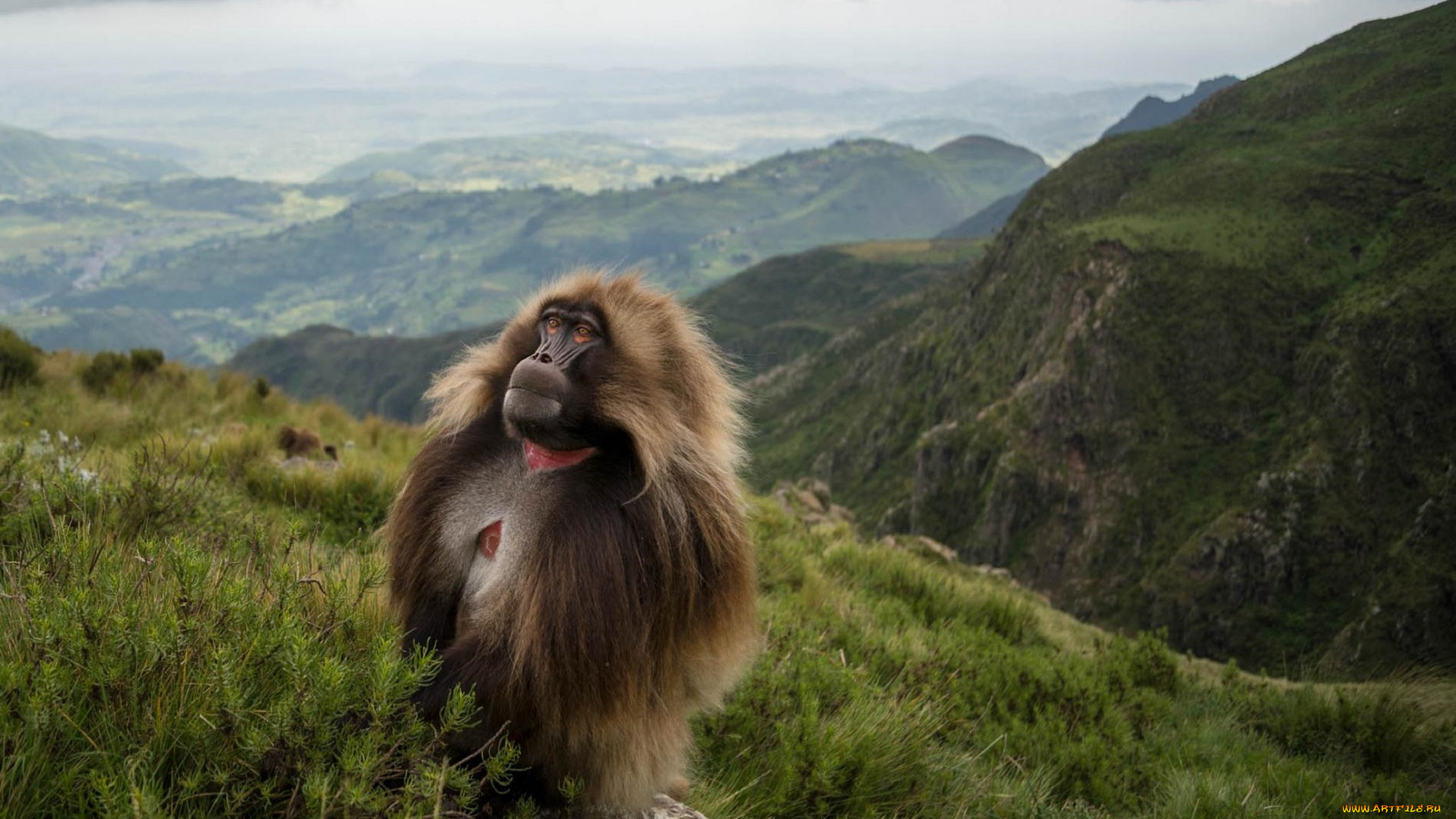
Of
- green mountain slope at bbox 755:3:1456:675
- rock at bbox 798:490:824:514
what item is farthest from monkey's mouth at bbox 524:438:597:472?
green mountain slope at bbox 755:3:1456:675

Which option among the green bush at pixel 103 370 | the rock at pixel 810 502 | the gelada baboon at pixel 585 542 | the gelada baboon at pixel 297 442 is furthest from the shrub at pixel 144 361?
the rock at pixel 810 502

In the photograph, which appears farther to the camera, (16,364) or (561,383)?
(16,364)

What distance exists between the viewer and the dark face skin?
3.31 m

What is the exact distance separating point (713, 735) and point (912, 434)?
106 meters

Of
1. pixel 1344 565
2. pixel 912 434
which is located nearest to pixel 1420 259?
pixel 1344 565

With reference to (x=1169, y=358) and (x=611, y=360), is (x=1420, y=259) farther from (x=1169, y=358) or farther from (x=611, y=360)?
(x=611, y=360)

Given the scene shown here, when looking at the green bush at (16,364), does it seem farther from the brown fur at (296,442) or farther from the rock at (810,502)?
the rock at (810,502)

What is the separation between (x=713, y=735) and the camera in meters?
4.65

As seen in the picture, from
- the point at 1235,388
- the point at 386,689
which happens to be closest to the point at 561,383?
the point at 386,689

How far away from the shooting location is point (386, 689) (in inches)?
101

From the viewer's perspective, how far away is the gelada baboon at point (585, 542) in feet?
10.1

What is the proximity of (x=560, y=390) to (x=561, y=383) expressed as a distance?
3cm

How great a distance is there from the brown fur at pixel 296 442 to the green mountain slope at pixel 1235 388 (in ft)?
136

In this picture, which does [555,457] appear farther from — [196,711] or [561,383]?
[196,711]
